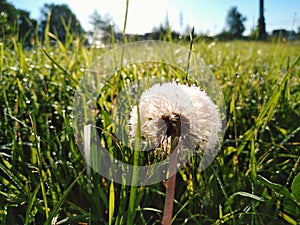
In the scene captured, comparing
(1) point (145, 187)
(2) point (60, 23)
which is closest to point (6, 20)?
(2) point (60, 23)

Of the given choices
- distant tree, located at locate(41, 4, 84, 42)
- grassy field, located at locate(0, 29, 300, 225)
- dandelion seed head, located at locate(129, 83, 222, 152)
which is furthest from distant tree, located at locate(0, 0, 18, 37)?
dandelion seed head, located at locate(129, 83, 222, 152)

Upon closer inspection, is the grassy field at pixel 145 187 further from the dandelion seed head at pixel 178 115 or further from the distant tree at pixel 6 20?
the distant tree at pixel 6 20

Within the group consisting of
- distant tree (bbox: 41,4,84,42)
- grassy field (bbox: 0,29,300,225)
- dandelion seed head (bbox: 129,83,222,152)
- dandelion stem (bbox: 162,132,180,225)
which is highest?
distant tree (bbox: 41,4,84,42)

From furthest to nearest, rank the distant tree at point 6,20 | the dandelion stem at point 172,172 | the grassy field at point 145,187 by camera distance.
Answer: the distant tree at point 6,20
the grassy field at point 145,187
the dandelion stem at point 172,172

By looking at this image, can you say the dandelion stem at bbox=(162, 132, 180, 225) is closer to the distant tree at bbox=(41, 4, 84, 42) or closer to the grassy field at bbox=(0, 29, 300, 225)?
the grassy field at bbox=(0, 29, 300, 225)

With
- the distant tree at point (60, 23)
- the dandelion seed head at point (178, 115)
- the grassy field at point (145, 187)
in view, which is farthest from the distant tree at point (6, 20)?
the dandelion seed head at point (178, 115)

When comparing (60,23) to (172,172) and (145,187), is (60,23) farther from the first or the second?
(172,172)

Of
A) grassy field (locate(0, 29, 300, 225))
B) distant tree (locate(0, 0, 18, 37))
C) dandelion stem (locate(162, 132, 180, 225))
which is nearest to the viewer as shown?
dandelion stem (locate(162, 132, 180, 225))

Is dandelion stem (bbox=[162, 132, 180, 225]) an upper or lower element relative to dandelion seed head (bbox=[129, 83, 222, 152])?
lower
